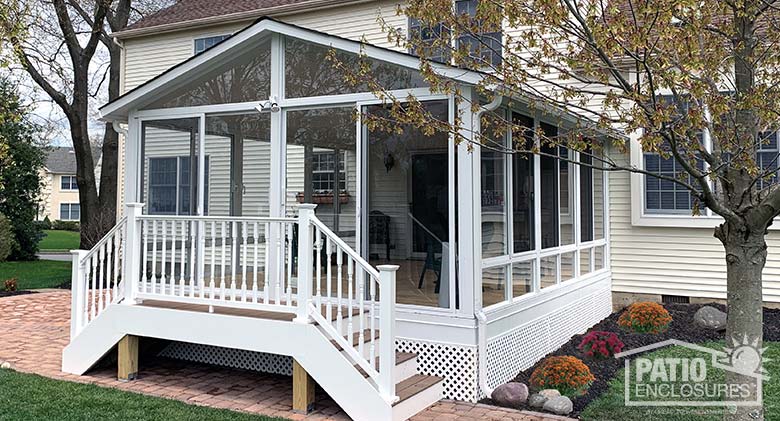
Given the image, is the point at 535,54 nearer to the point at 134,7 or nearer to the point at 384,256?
the point at 384,256

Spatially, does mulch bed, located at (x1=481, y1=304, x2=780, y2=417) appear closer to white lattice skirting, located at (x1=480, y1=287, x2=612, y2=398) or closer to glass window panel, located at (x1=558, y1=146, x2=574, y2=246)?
white lattice skirting, located at (x1=480, y1=287, x2=612, y2=398)

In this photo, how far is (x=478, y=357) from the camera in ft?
17.1

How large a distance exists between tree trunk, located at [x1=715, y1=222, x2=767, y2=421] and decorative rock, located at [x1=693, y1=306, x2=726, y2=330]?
4739mm

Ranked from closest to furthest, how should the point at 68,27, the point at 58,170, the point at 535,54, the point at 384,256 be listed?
1. the point at 535,54
2. the point at 384,256
3. the point at 68,27
4. the point at 58,170

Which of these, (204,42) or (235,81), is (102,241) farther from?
(204,42)

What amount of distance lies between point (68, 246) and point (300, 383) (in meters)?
25.5

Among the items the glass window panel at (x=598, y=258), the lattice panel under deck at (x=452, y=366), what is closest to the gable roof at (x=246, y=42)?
the lattice panel under deck at (x=452, y=366)

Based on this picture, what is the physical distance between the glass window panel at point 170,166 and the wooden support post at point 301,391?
107 inches

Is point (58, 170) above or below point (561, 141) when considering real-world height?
above

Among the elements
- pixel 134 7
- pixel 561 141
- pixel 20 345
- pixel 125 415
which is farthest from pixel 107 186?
pixel 561 141

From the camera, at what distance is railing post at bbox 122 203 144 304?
5938 mm

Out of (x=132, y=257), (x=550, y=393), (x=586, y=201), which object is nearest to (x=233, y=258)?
(x=132, y=257)

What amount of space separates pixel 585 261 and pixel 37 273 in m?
13.8

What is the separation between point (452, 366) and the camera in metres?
5.27
